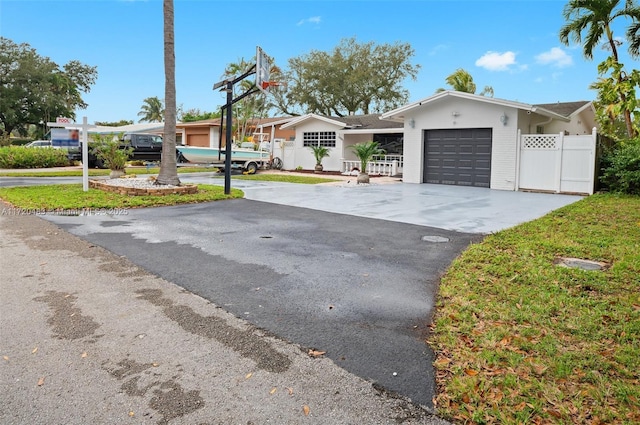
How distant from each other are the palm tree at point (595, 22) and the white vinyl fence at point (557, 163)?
4.34 m

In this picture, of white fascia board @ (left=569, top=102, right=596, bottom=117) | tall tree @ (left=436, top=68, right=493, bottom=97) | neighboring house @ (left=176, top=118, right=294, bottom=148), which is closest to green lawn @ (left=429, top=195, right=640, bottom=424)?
white fascia board @ (left=569, top=102, right=596, bottom=117)

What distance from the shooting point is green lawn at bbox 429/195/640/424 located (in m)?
2.46

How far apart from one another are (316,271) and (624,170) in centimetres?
1179

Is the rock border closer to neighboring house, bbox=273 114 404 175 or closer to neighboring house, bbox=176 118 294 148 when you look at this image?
neighboring house, bbox=273 114 404 175

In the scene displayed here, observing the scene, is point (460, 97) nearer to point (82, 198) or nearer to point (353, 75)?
point (82, 198)

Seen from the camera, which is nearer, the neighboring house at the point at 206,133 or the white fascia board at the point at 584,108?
the white fascia board at the point at 584,108

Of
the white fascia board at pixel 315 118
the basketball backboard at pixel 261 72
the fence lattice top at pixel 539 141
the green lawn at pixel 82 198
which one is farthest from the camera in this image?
the white fascia board at pixel 315 118

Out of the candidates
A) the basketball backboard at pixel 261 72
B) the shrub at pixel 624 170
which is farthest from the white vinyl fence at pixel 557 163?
the basketball backboard at pixel 261 72

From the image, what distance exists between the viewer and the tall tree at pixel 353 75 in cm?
3953

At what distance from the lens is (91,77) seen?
47812mm

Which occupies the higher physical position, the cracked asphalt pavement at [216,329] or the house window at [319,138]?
the house window at [319,138]

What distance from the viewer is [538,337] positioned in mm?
3285

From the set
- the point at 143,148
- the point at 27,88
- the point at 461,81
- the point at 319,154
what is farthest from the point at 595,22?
the point at 27,88

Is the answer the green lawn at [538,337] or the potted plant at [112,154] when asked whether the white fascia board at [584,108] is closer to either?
the green lawn at [538,337]
